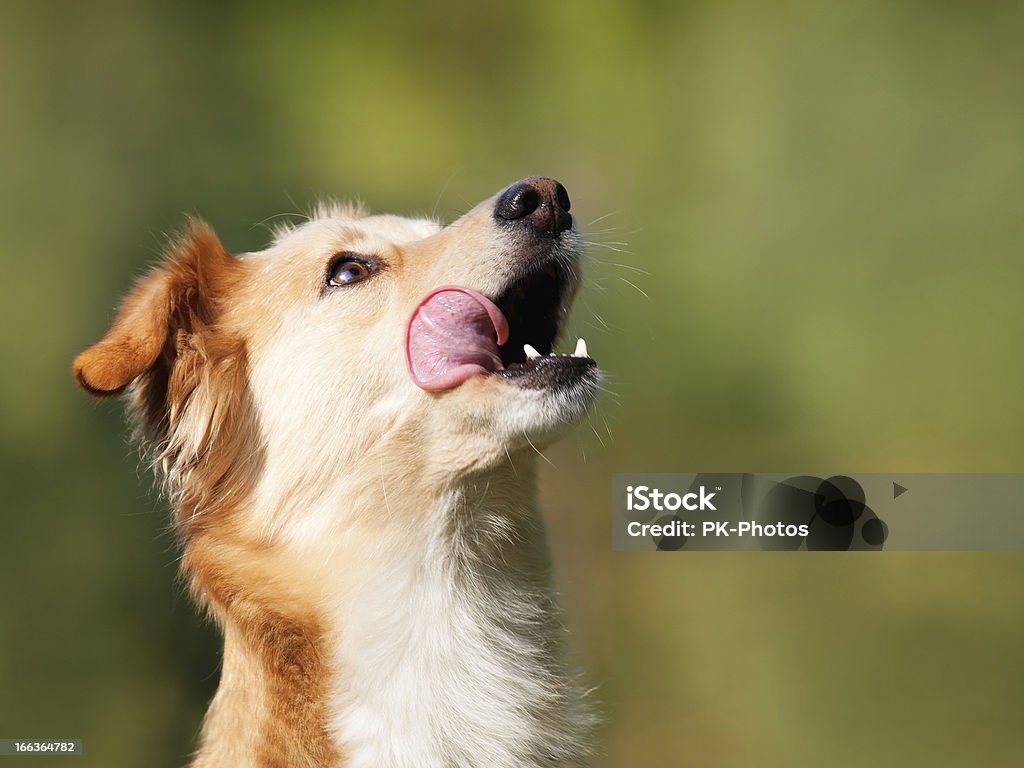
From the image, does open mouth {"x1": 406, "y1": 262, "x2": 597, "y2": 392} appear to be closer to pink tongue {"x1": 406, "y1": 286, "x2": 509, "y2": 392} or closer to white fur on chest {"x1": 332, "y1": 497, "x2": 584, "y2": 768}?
pink tongue {"x1": 406, "y1": 286, "x2": 509, "y2": 392}

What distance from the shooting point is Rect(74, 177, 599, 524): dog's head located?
8.74 feet

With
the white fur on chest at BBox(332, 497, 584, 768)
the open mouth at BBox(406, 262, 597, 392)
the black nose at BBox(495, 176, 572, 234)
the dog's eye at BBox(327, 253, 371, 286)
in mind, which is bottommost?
the white fur on chest at BBox(332, 497, 584, 768)

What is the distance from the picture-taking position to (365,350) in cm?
285

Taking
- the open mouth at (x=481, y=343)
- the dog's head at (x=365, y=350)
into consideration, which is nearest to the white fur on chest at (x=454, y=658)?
the dog's head at (x=365, y=350)

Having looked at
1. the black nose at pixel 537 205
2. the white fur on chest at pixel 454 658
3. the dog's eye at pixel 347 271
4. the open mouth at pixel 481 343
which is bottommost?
the white fur on chest at pixel 454 658

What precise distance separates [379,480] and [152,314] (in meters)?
0.77

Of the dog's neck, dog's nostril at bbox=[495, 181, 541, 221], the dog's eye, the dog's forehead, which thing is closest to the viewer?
the dog's neck

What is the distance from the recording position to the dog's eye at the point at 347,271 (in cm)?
298

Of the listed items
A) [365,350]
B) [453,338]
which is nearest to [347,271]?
[365,350]

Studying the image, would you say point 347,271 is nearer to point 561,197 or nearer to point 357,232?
point 357,232

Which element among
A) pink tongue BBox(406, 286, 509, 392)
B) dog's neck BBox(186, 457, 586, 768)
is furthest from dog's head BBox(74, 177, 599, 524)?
dog's neck BBox(186, 457, 586, 768)

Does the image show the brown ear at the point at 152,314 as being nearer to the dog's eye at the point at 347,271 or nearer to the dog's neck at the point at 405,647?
the dog's eye at the point at 347,271

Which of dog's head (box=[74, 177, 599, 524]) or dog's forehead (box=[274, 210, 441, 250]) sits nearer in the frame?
dog's head (box=[74, 177, 599, 524])

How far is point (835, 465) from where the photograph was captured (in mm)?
5707
